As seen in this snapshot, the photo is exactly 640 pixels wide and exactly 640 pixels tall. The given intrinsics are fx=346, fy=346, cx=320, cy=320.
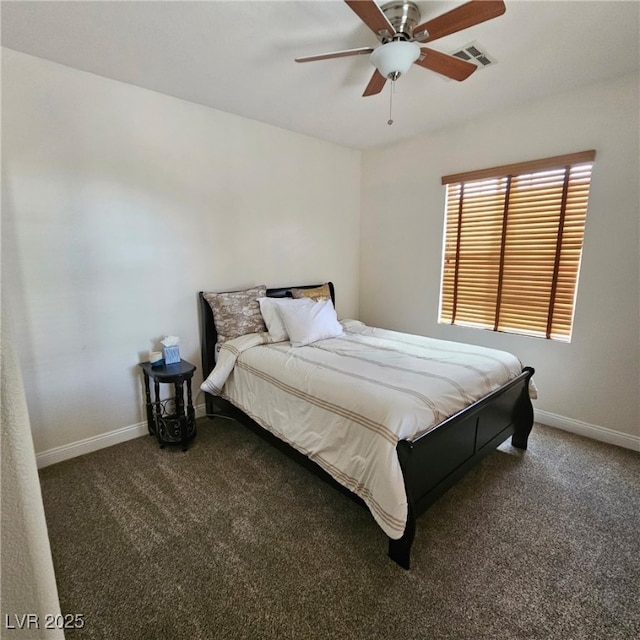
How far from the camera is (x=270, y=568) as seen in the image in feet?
5.37

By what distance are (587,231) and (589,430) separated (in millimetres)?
1585

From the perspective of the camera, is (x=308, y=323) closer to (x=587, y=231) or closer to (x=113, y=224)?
(x=113, y=224)

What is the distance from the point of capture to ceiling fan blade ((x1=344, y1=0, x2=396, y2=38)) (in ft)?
4.72

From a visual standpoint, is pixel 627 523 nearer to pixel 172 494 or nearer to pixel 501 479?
pixel 501 479

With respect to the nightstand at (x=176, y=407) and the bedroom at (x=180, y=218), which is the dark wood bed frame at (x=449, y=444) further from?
the bedroom at (x=180, y=218)

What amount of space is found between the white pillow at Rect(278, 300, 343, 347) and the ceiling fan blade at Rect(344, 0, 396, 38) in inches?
75.5

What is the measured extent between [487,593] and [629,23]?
9.83 feet

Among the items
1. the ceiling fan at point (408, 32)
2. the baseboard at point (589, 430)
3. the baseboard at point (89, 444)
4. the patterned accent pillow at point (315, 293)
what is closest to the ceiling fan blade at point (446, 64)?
the ceiling fan at point (408, 32)

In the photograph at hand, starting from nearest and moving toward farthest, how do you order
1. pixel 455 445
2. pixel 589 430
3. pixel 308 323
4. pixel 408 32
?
pixel 408 32 → pixel 455 445 → pixel 589 430 → pixel 308 323

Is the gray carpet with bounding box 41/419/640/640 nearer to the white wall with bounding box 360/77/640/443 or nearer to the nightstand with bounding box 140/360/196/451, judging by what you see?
the nightstand with bounding box 140/360/196/451

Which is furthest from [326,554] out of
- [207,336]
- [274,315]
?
[207,336]

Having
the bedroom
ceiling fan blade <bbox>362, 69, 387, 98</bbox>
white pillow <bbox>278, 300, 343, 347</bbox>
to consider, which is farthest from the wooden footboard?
ceiling fan blade <bbox>362, 69, 387, 98</bbox>

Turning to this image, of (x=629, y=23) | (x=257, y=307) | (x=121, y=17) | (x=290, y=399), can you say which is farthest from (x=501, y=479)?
(x=121, y=17)

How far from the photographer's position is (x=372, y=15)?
1530 mm
